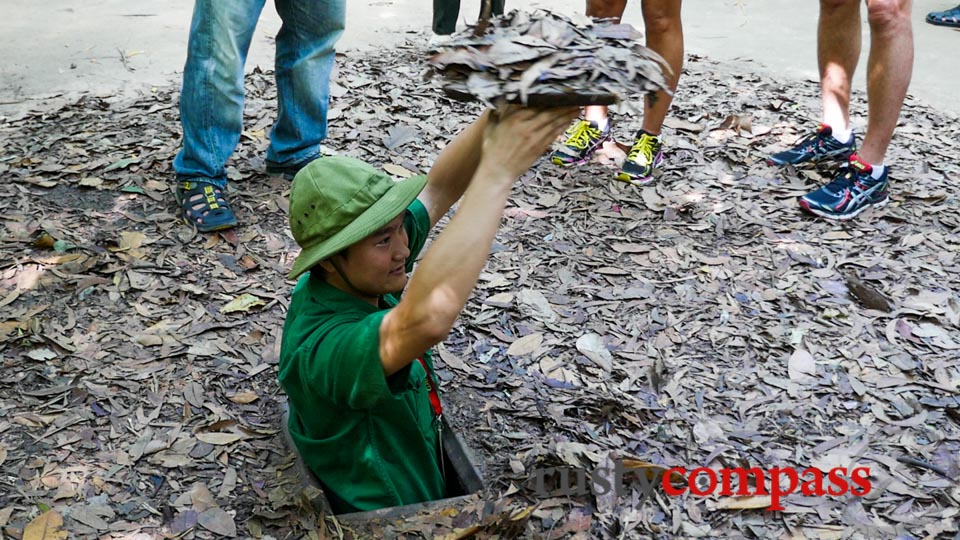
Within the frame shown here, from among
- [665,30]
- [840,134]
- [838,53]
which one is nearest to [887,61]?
[838,53]

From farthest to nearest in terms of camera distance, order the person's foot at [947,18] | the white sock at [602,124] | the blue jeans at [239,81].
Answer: the person's foot at [947,18] < the white sock at [602,124] < the blue jeans at [239,81]

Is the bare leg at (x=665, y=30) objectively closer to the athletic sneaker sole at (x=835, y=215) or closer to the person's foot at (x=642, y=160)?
the person's foot at (x=642, y=160)

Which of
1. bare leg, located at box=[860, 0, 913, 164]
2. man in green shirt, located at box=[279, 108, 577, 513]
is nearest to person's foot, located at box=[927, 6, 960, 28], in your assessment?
bare leg, located at box=[860, 0, 913, 164]

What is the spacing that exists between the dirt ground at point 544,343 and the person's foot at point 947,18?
279cm

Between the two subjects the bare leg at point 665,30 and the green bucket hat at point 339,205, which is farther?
the bare leg at point 665,30

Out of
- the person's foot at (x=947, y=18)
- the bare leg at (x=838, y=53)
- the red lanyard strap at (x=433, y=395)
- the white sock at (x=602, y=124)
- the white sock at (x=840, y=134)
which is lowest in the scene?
the white sock at (x=602, y=124)

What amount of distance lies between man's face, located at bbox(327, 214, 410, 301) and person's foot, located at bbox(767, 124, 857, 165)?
10.2 feet

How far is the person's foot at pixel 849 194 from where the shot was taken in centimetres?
413

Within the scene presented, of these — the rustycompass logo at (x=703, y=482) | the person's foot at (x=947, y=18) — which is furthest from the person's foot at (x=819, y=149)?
the person's foot at (x=947, y=18)

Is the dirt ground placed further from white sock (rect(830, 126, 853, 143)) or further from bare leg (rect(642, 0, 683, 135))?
bare leg (rect(642, 0, 683, 135))

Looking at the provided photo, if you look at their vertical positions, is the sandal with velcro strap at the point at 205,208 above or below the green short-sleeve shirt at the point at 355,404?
below

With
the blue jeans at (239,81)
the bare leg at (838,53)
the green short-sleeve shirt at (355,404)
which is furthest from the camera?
the bare leg at (838,53)

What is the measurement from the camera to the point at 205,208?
12.8ft

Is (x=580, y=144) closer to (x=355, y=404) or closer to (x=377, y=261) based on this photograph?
(x=377, y=261)
